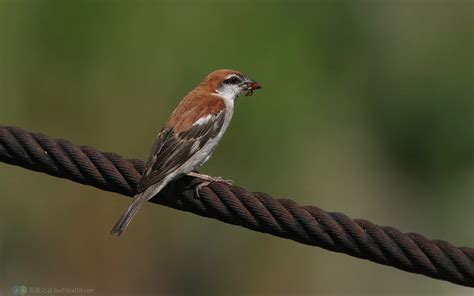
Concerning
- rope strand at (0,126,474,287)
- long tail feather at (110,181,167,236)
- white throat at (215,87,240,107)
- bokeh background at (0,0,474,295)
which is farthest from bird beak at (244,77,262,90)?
bokeh background at (0,0,474,295)

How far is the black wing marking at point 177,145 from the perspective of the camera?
24.4 ft

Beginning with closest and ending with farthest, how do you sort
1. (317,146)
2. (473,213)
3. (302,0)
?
(473,213)
(317,146)
(302,0)

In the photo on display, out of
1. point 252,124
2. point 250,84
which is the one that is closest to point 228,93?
point 250,84

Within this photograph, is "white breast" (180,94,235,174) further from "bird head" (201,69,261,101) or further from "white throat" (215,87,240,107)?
"bird head" (201,69,261,101)

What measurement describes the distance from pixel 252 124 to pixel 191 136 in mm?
9373

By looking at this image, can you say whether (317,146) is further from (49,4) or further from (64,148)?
(64,148)

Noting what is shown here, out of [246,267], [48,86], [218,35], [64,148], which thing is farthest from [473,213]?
[64,148]

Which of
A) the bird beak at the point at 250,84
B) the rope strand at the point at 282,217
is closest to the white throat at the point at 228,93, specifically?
the bird beak at the point at 250,84

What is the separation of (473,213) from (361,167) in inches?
87.5

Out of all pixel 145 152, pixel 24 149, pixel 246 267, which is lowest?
pixel 246 267

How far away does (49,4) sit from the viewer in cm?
1798

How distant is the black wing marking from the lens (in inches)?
293

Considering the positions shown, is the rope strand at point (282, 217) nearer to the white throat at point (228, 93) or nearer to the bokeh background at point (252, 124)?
the white throat at point (228, 93)

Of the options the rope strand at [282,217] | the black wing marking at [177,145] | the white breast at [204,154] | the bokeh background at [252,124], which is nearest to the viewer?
the rope strand at [282,217]
